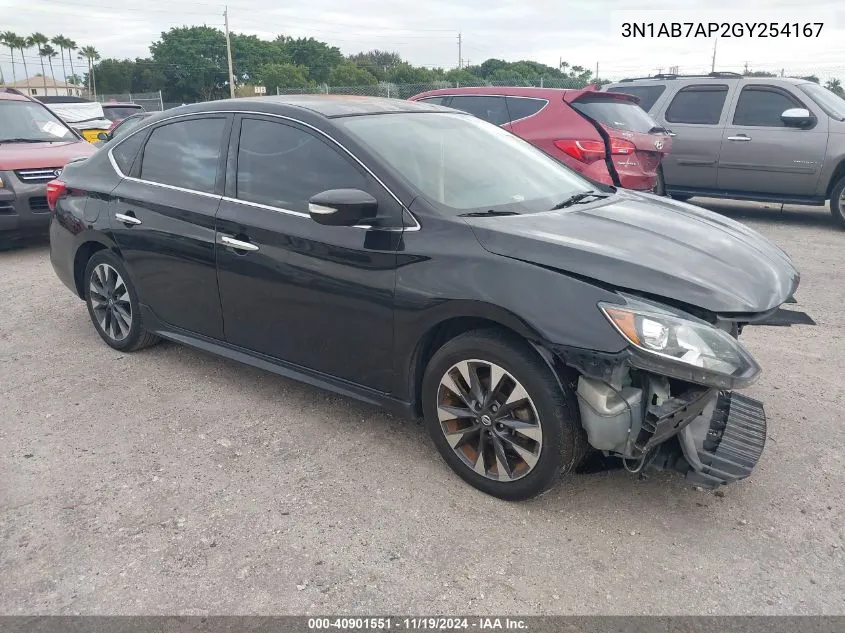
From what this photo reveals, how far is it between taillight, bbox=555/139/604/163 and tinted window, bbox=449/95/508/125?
966 millimetres

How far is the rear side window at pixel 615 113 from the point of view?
7473 millimetres

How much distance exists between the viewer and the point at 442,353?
310cm

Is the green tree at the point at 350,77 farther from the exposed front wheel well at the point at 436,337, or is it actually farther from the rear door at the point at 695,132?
the exposed front wheel well at the point at 436,337

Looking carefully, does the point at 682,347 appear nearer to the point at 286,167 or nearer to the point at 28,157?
the point at 286,167

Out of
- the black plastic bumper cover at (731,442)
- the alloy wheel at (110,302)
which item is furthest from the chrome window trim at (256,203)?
the black plastic bumper cover at (731,442)

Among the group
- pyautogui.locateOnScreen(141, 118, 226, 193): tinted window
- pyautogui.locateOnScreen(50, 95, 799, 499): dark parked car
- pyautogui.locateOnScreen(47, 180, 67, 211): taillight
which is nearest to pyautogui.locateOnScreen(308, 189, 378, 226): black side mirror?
pyautogui.locateOnScreen(50, 95, 799, 499): dark parked car

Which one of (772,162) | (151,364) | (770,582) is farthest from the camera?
(772,162)

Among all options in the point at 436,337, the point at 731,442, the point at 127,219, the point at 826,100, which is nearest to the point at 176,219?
the point at 127,219

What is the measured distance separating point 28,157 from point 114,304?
4.23m

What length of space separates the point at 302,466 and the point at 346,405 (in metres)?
0.68

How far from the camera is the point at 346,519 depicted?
299 cm

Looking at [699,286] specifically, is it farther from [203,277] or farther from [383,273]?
[203,277]

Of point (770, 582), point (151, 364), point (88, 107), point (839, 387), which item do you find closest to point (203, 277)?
point (151, 364)

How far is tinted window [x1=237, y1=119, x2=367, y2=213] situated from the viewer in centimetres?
347
